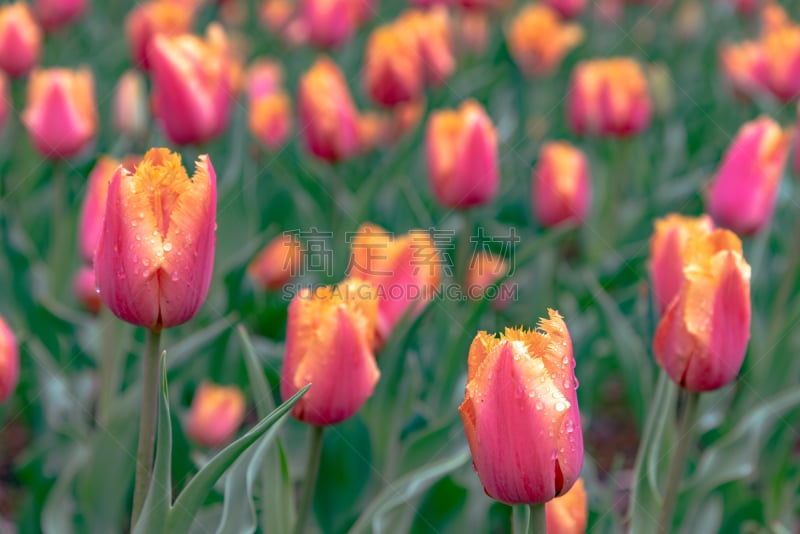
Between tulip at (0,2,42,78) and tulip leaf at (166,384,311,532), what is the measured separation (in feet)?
5.77

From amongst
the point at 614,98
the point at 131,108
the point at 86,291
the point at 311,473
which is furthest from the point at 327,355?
the point at 131,108

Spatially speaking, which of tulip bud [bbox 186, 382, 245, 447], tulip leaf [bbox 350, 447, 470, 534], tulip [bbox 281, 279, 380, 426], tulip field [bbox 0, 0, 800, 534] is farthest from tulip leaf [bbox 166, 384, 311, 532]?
tulip bud [bbox 186, 382, 245, 447]

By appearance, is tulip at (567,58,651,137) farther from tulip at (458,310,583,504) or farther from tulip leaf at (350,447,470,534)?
tulip at (458,310,583,504)

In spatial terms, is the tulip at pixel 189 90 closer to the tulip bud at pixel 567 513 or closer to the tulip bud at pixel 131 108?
the tulip bud at pixel 131 108

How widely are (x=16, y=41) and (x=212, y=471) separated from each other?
1.80m

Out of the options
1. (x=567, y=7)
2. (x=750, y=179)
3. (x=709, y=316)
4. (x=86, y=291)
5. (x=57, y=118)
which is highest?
(x=709, y=316)

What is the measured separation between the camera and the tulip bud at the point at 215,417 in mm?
1637

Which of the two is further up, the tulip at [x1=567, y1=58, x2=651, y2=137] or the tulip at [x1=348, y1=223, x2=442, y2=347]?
the tulip at [x1=348, y1=223, x2=442, y2=347]

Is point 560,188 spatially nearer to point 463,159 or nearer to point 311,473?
point 463,159

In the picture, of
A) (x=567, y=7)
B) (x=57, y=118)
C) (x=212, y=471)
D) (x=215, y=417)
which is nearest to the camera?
(x=212, y=471)

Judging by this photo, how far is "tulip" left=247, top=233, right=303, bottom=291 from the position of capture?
205cm

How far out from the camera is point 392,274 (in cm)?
134

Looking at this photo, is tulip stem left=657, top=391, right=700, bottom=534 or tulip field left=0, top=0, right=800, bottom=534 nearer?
tulip field left=0, top=0, right=800, bottom=534

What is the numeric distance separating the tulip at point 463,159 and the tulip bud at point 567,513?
90 centimetres
